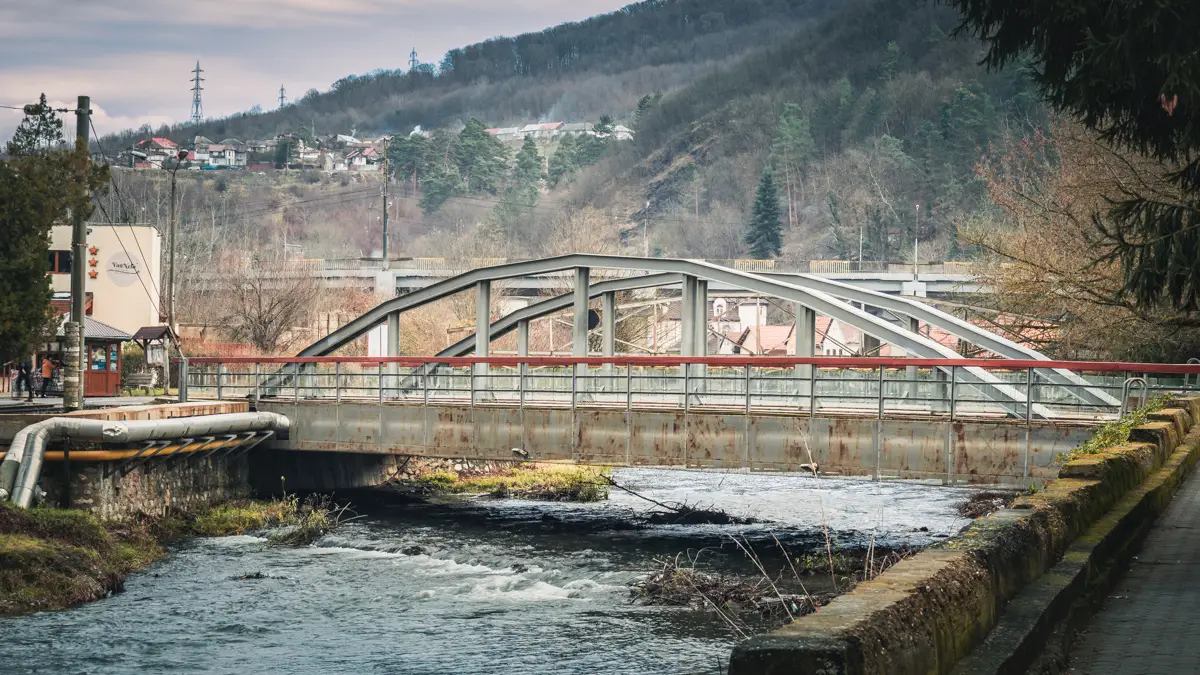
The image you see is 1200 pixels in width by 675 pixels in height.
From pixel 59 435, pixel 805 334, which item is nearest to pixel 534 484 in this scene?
pixel 805 334

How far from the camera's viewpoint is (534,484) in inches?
1425

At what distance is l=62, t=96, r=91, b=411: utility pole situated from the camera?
30.4 meters

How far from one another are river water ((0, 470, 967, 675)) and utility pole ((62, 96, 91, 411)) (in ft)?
19.2

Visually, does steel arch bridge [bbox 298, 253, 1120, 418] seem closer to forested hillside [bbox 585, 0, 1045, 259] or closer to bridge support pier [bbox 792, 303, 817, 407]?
bridge support pier [bbox 792, 303, 817, 407]

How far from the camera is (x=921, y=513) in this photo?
29688 millimetres

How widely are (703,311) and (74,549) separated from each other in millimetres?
16794

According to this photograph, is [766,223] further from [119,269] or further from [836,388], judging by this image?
[836,388]

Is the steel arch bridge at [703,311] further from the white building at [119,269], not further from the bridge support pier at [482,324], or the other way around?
the white building at [119,269]

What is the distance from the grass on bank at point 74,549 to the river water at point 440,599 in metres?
0.49

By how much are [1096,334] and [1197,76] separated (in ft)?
75.1

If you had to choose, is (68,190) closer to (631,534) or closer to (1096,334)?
(631,534)

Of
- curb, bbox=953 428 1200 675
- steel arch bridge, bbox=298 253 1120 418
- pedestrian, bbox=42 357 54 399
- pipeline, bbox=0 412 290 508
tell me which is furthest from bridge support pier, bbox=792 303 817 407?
pedestrian, bbox=42 357 54 399

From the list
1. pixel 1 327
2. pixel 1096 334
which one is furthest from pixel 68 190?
pixel 1096 334

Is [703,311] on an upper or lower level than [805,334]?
upper
